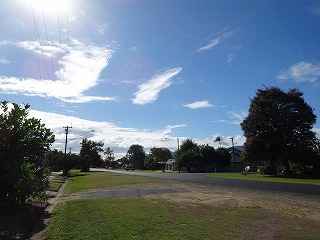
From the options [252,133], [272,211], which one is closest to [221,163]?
[252,133]

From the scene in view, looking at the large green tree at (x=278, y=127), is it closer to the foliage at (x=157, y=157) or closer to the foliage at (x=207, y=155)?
the foliage at (x=207, y=155)

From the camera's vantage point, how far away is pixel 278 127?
47.3 m

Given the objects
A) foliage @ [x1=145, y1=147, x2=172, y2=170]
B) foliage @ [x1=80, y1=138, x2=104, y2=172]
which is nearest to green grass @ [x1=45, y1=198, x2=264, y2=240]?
foliage @ [x1=80, y1=138, x2=104, y2=172]

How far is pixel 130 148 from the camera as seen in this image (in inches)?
6304

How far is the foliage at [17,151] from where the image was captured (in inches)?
458

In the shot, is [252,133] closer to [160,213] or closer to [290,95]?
[290,95]

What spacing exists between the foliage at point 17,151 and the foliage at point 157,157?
110 m

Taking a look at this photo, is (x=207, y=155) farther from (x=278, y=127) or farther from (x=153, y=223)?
(x=153, y=223)

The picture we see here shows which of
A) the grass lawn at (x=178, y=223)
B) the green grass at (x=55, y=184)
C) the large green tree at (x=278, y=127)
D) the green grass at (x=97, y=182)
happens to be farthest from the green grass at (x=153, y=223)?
the large green tree at (x=278, y=127)

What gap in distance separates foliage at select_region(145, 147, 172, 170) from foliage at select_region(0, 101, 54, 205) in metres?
110

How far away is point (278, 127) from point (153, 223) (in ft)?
135

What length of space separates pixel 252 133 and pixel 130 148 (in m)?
115

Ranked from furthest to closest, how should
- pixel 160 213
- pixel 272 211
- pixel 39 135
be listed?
pixel 39 135
pixel 272 211
pixel 160 213

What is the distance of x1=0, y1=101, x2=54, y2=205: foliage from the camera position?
38.1 ft
